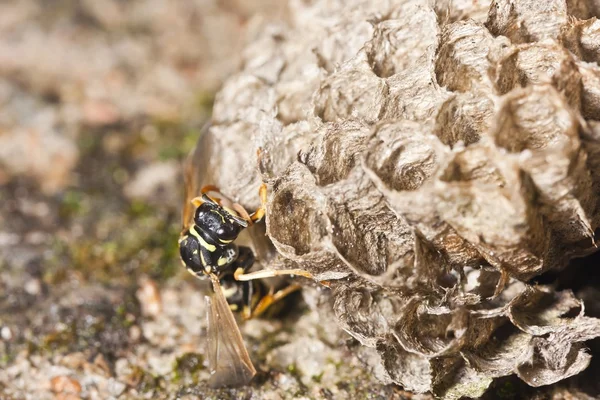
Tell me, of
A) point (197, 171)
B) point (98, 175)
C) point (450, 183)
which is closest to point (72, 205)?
point (98, 175)

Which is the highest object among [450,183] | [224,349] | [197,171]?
[450,183]

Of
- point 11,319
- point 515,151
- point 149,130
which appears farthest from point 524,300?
point 149,130

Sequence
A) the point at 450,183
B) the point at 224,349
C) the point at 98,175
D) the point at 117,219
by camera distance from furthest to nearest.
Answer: the point at 98,175
the point at 117,219
the point at 224,349
the point at 450,183

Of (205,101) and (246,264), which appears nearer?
(246,264)

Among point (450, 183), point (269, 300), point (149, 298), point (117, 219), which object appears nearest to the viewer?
point (450, 183)

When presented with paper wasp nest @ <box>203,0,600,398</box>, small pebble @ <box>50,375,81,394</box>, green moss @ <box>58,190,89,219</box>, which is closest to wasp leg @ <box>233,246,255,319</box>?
paper wasp nest @ <box>203,0,600,398</box>

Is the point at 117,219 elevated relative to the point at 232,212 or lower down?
lower down

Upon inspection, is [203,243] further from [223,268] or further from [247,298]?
[247,298]
